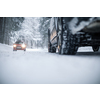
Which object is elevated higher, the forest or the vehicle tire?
the forest

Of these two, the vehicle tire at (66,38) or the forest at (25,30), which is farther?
the forest at (25,30)

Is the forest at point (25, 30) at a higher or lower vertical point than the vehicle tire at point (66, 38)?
higher

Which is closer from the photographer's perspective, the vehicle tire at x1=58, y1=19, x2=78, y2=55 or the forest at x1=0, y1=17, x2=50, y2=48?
the vehicle tire at x1=58, y1=19, x2=78, y2=55

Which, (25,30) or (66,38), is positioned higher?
(25,30)

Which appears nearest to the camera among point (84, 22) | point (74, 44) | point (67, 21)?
point (84, 22)

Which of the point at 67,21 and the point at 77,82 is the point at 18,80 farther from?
the point at 67,21

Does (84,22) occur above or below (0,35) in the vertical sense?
below

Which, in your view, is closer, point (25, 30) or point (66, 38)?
point (66, 38)
